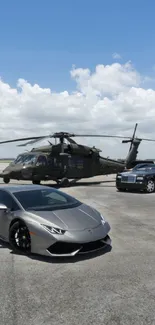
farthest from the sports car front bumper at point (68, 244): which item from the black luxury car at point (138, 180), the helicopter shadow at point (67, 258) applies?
the black luxury car at point (138, 180)

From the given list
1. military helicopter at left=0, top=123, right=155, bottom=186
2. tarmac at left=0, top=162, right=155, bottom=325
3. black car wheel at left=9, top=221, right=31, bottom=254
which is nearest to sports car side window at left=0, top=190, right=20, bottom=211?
black car wheel at left=9, top=221, right=31, bottom=254

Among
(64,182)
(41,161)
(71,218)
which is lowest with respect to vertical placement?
(64,182)

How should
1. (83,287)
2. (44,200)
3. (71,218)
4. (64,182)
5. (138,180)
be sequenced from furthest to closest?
(64,182) → (138,180) → (44,200) → (71,218) → (83,287)

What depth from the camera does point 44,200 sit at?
22.7 ft

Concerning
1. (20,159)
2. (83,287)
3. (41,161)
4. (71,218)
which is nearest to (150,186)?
(41,161)

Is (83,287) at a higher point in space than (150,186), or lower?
higher

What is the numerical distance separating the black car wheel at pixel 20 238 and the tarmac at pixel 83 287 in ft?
0.55

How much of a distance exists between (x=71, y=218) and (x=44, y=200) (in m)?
1.01

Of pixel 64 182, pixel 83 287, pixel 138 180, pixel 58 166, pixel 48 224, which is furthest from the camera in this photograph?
pixel 58 166

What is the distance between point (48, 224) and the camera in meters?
5.80

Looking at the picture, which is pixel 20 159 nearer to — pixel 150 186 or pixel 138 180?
pixel 138 180

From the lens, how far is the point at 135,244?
22.8ft

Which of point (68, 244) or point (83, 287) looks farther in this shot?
point (68, 244)

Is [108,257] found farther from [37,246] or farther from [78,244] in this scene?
[37,246]
